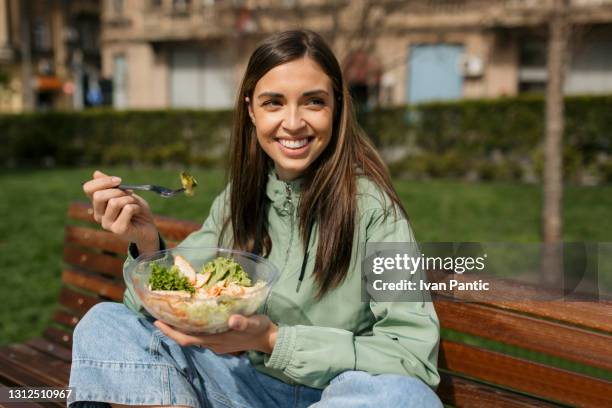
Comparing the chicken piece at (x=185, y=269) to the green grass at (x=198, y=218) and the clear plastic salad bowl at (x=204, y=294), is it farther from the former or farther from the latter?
the green grass at (x=198, y=218)

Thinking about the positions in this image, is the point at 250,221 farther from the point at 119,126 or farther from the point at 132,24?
the point at 132,24

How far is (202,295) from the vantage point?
162 cm

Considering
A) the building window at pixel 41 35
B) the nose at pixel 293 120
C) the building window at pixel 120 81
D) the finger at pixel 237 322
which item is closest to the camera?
the finger at pixel 237 322

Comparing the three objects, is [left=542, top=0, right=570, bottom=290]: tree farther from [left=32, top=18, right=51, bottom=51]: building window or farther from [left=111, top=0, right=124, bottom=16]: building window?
[left=32, top=18, right=51, bottom=51]: building window

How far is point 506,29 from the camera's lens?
17.4 meters

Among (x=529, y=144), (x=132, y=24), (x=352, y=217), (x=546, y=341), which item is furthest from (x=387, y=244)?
(x=132, y=24)

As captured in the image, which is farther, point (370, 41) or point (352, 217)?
point (370, 41)

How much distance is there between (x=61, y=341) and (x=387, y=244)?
1869 mm

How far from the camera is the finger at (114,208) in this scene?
6.49 ft

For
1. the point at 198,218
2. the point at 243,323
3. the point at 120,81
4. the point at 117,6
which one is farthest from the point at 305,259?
the point at 117,6

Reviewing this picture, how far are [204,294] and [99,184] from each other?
1.85ft

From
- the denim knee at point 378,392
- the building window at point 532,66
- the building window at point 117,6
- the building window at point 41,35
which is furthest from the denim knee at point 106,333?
the building window at point 41,35

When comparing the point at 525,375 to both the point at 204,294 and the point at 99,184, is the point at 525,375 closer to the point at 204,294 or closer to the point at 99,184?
the point at 204,294

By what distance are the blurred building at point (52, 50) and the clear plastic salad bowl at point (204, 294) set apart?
3252 centimetres
